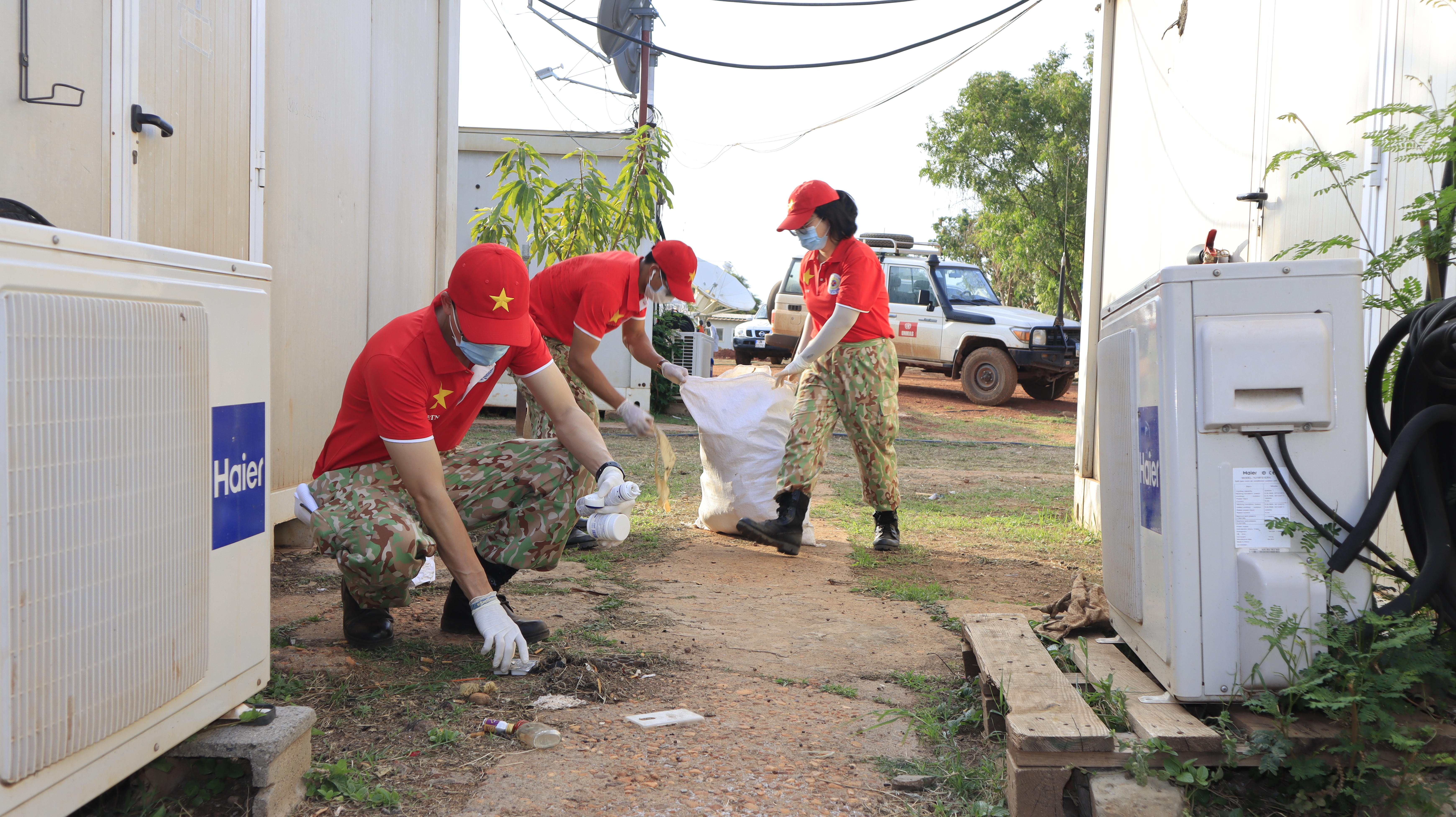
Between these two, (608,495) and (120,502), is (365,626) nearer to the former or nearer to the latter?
(608,495)

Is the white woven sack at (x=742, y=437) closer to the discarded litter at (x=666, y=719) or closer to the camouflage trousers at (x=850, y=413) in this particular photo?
the camouflage trousers at (x=850, y=413)

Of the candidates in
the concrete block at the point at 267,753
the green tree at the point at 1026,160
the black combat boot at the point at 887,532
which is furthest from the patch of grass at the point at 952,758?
the green tree at the point at 1026,160

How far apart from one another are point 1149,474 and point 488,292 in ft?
5.68

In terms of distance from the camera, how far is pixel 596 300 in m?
4.26

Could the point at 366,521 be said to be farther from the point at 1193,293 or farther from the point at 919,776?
the point at 1193,293

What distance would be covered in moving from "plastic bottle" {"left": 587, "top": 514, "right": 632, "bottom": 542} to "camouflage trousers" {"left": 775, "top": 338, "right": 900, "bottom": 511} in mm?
1927

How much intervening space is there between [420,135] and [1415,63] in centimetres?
483

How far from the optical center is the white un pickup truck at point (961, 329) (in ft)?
45.1

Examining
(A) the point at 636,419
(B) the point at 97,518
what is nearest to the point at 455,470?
(A) the point at 636,419

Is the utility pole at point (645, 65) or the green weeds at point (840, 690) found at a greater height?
the utility pole at point (645, 65)

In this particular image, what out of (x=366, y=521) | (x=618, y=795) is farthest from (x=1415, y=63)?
(x=366, y=521)

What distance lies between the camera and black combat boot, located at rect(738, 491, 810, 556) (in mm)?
4680

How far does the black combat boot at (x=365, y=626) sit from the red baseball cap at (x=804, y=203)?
8.71 ft

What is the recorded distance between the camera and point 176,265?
64.5 inches
